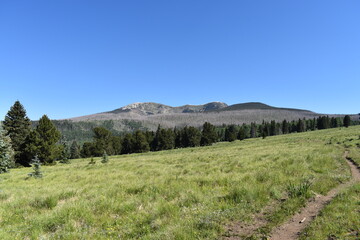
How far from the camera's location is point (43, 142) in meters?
46.1

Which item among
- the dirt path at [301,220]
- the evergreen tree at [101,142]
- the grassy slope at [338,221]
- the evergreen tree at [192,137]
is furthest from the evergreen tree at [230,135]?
the grassy slope at [338,221]

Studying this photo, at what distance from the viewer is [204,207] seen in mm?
7883

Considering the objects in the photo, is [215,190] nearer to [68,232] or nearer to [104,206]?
[104,206]

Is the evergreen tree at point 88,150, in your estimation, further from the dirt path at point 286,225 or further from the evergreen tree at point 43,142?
the dirt path at point 286,225

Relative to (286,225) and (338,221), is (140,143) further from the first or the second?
(338,221)

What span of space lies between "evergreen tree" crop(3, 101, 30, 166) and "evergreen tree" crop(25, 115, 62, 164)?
3.38 meters

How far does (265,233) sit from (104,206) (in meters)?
6.64

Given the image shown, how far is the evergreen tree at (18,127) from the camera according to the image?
1879 inches

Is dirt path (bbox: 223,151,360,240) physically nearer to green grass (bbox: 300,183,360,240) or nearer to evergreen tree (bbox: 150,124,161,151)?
green grass (bbox: 300,183,360,240)

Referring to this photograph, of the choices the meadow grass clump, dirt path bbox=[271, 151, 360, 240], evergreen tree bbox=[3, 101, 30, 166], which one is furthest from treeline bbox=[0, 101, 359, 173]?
dirt path bbox=[271, 151, 360, 240]

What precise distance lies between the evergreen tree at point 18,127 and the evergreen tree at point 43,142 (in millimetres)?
3383

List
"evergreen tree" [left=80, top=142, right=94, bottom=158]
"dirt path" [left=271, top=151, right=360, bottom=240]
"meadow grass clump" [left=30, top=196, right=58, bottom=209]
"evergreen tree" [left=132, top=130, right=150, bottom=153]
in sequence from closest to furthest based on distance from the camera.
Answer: "dirt path" [left=271, top=151, right=360, bottom=240] < "meadow grass clump" [left=30, top=196, right=58, bottom=209] < "evergreen tree" [left=80, top=142, right=94, bottom=158] < "evergreen tree" [left=132, top=130, right=150, bottom=153]

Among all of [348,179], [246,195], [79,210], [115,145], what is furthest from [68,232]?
[115,145]

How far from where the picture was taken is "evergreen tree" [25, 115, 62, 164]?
149 ft
